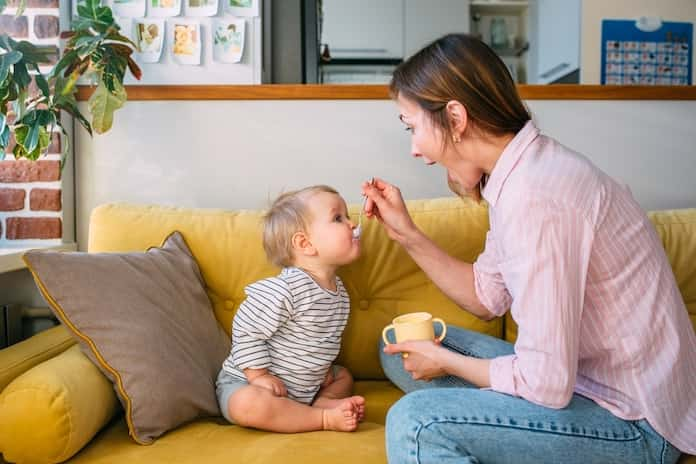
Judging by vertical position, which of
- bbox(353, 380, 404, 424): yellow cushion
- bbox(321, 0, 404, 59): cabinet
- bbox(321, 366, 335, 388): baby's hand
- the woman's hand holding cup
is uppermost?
bbox(321, 0, 404, 59): cabinet

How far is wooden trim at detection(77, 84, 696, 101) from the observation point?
A: 2.16 metres

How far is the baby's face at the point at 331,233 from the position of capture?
64.7 inches

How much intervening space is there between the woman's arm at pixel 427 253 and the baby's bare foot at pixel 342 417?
0.36 m

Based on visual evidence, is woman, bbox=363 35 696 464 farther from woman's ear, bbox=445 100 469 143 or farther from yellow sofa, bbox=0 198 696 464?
yellow sofa, bbox=0 198 696 464

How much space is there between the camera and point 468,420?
109 cm

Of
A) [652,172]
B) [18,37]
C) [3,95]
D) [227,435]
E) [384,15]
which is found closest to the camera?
[227,435]

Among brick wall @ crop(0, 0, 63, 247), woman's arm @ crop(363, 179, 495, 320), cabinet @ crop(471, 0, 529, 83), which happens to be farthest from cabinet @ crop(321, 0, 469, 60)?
woman's arm @ crop(363, 179, 495, 320)

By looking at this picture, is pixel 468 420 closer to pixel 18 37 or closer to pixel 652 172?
pixel 652 172

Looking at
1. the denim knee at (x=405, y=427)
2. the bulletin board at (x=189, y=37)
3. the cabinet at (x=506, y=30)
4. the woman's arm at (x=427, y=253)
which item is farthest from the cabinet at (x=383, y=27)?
the denim knee at (x=405, y=427)

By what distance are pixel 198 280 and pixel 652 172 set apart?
154cm

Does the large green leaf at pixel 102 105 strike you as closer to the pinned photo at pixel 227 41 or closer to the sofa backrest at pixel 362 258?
the sofa backrest at pixel 362 258

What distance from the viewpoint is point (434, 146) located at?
1276 mm

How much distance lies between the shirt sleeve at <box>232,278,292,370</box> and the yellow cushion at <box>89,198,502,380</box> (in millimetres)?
221

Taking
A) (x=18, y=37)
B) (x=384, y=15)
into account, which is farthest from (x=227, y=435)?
(x=384, y=15)
